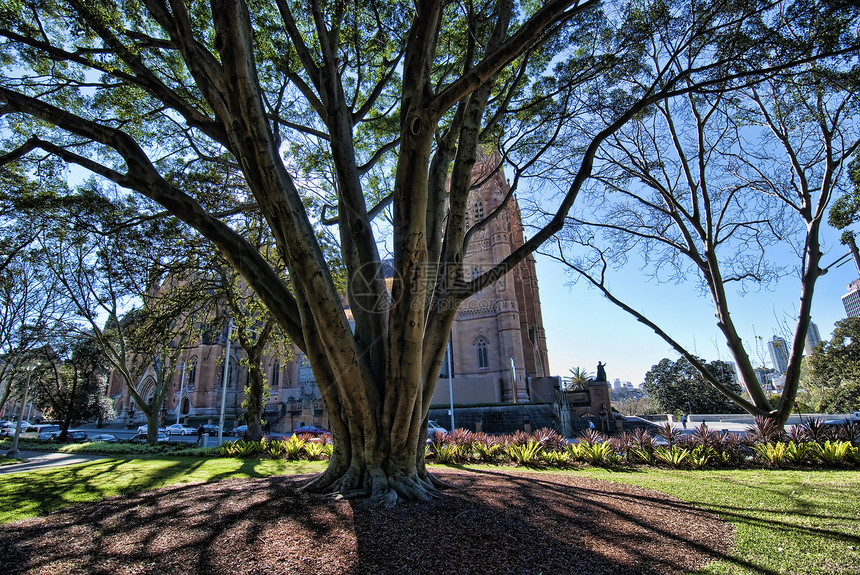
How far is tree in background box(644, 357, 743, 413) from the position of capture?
4241 cm

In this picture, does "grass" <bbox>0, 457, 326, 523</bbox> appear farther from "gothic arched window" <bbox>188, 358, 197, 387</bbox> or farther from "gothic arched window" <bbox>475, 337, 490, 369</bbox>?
"gothic arched window" <bbox>188, 358, 197, 387</bbox>

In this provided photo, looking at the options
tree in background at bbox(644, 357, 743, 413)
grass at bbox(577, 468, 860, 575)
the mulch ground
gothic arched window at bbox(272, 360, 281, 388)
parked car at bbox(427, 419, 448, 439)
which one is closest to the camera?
the mulch ground

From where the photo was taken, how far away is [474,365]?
3853 centimetres

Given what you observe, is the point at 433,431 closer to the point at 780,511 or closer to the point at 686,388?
the point at 780,511

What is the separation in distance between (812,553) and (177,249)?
44.5ft

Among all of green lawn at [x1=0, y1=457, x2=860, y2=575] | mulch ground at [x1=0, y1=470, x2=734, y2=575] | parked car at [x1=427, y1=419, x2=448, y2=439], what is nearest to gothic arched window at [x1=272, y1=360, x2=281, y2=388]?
parked car at [x1=427, y1=419, x2=448, y2=439]

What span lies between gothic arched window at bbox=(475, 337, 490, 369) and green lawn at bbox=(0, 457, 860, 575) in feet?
91.1

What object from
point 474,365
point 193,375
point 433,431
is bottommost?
point 433,431

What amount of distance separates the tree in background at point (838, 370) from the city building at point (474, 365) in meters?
23.7

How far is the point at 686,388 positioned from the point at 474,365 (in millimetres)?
24063

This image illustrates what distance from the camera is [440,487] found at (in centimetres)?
664

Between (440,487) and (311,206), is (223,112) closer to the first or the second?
(440,487)

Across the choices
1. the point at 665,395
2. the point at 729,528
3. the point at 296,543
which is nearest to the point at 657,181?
the point at 729,528

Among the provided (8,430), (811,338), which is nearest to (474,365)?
(8,430)
